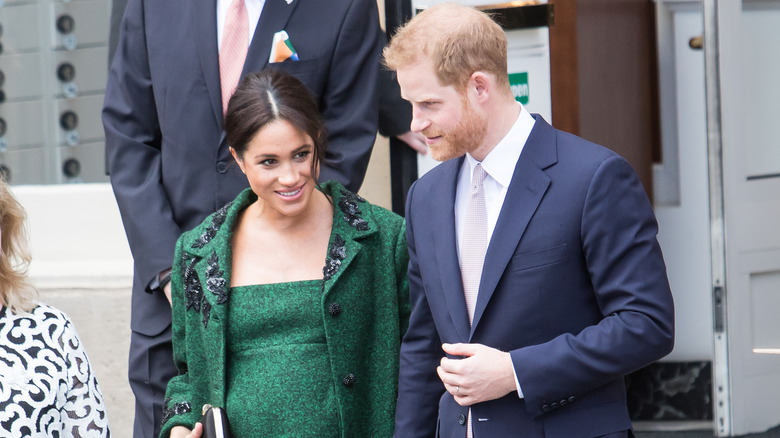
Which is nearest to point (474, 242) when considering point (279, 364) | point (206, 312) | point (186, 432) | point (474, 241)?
point (474, 241)

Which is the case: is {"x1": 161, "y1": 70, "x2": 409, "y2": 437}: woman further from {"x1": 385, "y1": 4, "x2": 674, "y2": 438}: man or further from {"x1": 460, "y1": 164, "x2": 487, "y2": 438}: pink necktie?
{"x1": 460, "y1": 164, "x2": 487, "y2": 438}: pink necktie

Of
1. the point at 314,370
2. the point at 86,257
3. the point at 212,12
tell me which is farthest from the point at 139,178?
the point at 86,257

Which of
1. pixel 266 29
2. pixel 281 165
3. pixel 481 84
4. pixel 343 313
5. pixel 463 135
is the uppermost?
pixel 266 29

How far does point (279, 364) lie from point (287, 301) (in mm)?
162

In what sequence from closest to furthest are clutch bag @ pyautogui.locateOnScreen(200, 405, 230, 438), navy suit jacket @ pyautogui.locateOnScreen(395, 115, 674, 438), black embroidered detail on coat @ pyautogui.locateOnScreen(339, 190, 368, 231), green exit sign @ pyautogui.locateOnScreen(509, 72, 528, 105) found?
navy suit jacket @ pyautogui.locateOnScreen(395, 115, 674, 438)
clutch bag @ pyautogui.locateOnScreen(200, 405, 230, 438)
black embroidered detail on coat @ pyautogui.locateOnScreen(339, 190, 368, 231)
green exit sign @ pyautogui.locateOnScreen(509, 72, 528, 105)

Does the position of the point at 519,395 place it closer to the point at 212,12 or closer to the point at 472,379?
the point at 472,379

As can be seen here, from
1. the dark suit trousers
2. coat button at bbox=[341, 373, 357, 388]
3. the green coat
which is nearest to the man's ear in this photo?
the green coat

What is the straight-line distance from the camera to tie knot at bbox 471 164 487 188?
2451 mm

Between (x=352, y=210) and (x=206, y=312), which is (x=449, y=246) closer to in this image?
(x=352, y=210)

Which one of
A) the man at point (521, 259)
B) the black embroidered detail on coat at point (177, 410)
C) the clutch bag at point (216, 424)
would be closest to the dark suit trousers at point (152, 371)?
the black embroidered detail on coat at point (177, 410)

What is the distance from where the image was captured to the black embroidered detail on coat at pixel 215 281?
281 centimetres

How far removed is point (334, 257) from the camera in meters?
2.85

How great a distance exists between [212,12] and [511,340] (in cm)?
156

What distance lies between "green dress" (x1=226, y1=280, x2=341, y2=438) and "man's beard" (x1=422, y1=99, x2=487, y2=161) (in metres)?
0.62
